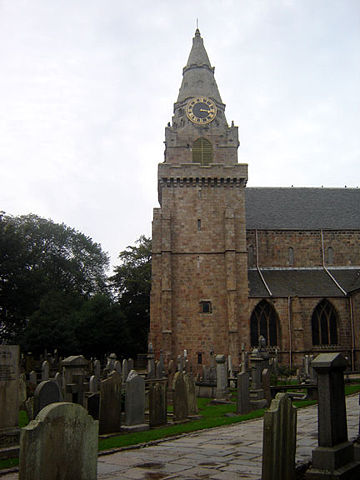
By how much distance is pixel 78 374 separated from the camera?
12.4m

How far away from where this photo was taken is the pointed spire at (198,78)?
38.0 meters

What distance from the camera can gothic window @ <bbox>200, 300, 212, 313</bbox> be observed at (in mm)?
33594

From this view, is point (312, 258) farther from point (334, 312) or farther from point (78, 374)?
point (78, 374)

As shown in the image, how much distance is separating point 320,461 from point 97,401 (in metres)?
8.70

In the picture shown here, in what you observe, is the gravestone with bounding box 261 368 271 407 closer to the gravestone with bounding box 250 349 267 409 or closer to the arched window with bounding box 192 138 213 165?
the gravestone with bounding box 250 349 267 409

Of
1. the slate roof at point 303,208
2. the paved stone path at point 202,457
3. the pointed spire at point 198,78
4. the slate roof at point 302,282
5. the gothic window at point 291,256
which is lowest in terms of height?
the paved stone path at point 202,457

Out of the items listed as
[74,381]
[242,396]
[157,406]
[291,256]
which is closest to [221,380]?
[242,396]

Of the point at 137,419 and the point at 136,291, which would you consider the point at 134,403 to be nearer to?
the point at 137,419

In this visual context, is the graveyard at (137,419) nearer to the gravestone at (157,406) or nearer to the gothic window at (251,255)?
the gravestone at (157,406)

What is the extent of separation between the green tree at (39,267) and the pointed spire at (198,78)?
20368 mm

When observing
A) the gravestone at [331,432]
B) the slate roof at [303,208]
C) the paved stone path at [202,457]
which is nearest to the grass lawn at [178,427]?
the paved stone path at [202,457]

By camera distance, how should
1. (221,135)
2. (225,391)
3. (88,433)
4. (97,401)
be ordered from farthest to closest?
1. (221,135)
2. (225,391)
3. (97,401)
4. (88,433)

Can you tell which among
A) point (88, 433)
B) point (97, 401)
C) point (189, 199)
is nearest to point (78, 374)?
point (97, 401)

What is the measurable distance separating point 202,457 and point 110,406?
169 inches
